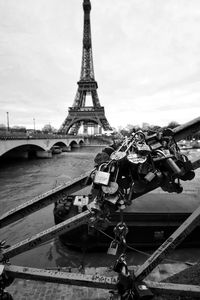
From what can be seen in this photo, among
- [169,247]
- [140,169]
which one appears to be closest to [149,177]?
[140,169]

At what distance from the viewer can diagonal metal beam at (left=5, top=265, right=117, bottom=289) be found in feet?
9.04

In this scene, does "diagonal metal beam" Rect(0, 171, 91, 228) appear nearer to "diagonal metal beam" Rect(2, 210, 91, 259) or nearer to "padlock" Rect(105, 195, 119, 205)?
"diagonal metal beam" Rect(2, 210, 91, 259)

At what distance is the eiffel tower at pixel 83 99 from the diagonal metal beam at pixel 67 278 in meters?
75.0

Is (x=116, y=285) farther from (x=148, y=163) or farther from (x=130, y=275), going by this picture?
(x=148, y=163)

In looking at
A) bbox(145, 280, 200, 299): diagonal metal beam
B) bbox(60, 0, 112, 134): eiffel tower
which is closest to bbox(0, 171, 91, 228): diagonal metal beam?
bbox(145, 280, 200, 299): diagonal metal beam

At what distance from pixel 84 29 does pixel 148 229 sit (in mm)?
111070

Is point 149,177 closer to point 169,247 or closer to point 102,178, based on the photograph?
point 102,178

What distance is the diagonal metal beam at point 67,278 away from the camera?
2756mm

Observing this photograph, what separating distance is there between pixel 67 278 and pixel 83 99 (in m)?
92.4

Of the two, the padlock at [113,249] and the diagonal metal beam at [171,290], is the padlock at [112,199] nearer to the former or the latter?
the padlock at [113,249]

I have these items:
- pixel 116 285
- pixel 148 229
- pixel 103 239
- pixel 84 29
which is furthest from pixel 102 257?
pixel 84 29

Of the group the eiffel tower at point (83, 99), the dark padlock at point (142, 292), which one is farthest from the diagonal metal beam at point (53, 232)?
the eiffel tower at point (83, 99)

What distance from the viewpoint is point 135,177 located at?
2.43 m

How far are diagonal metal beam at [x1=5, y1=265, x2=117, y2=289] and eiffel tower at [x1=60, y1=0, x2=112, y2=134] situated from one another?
246 ft
